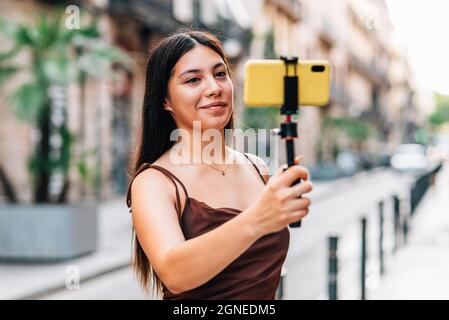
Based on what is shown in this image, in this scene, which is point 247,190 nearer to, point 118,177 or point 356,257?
point 356,257

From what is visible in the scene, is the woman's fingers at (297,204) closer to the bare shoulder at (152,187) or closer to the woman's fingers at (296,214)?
the woman's fingers at (296,214)

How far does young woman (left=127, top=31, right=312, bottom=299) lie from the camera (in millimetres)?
1245

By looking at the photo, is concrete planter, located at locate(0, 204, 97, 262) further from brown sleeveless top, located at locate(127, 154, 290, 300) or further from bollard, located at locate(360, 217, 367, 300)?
brown sleeveless top, located at locate(127, 154, 290, 300)

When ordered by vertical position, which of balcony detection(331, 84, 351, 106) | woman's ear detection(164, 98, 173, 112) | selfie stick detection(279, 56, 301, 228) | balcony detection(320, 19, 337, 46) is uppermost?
balcony detection(320, 19, 337, 46)

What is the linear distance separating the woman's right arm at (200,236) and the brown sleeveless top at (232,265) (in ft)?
0.12

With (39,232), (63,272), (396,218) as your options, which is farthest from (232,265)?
(396,218)

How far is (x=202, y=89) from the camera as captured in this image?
4.49 ft

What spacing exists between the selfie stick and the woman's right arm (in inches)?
1.2

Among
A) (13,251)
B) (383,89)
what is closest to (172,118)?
(13,251)

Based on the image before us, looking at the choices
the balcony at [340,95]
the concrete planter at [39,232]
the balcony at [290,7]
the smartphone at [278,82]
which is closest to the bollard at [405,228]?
the concrete planter at [39,232]

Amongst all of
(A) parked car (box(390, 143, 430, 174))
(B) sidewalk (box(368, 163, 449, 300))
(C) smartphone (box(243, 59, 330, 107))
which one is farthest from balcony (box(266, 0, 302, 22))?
(C) smartphone (box(243, 59, 330, 107))

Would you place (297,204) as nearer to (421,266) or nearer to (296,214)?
(296,214)

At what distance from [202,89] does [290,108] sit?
10.3 inches
